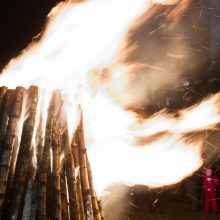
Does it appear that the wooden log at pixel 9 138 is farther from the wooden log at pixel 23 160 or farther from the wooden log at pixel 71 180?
the wooden log at pixel 71 180

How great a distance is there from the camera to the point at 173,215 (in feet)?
33.9

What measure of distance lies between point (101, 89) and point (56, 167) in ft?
6.77

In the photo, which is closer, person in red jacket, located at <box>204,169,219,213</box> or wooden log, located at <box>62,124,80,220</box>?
wooden log, located at <box>62,124,80,220</box>

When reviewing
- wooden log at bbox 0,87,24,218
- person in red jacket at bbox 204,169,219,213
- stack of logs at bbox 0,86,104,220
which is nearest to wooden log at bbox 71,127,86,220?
stack of logs at bbox 0,86,104,220

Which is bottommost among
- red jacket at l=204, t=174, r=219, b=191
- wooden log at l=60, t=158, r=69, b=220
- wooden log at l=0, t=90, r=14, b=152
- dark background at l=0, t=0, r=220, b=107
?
wooden log at l=60, t=158, r=69, b=220

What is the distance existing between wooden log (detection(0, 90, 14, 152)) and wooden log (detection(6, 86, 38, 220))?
0.22 metres

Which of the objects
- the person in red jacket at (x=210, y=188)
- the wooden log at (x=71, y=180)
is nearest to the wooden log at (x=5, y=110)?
the wooden log at (x=71, y=180)

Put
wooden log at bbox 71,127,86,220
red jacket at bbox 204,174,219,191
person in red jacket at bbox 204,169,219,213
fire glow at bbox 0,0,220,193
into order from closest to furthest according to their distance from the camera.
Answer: wooden log at bbox 71,127,86,220 → fire glow at bbox 0,0,220,193 → person in red jacket at bbox 204,169,219,213 → red jacket at bbox 204,174,219,191

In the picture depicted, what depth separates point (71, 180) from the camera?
4.14 m

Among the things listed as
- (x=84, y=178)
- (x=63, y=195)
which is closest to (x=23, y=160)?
(x=63, y=195)

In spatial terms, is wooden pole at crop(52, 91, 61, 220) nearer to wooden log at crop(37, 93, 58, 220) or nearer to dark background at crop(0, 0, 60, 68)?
wooden log at crop(37, 93, 58, 220)

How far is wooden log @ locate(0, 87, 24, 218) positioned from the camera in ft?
12.4

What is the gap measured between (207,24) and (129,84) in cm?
469

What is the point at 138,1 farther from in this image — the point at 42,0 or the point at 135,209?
the point at 42,0
